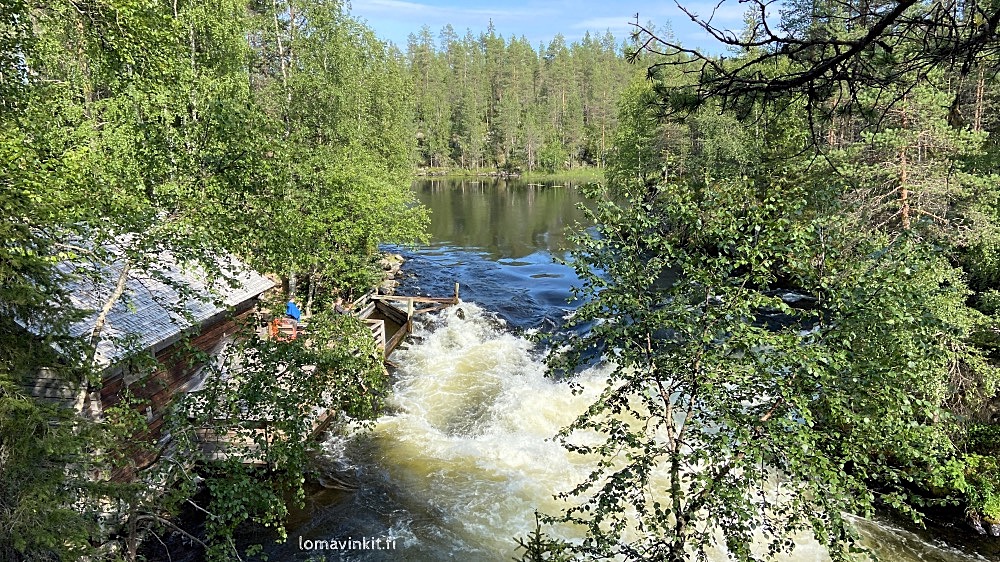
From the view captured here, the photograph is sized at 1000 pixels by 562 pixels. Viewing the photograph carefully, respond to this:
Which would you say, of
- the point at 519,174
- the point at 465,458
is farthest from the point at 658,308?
the point at 519,174

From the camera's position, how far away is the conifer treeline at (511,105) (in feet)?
310

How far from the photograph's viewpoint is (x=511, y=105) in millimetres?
94250

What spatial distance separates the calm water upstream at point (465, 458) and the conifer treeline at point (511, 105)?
233 feet

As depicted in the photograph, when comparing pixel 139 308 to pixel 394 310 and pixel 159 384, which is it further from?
pixel 394 310

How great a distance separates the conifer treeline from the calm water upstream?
233ft

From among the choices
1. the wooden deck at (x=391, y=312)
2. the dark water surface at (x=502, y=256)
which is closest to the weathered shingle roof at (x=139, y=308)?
the dark water surface at (x=502, y=256)

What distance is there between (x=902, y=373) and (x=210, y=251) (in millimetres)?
9111

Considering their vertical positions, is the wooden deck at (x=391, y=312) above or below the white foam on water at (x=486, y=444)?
above

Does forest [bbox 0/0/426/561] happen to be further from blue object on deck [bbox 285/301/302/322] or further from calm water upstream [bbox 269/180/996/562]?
blue object on deck [bbox 285/301/302/322]

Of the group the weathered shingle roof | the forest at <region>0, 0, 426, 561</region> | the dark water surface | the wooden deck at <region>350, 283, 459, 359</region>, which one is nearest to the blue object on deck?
the wooden deck at <region>350, 283, 459, 359</region>

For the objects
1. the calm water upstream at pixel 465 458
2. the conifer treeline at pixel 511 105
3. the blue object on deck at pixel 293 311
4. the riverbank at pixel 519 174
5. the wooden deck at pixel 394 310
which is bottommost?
the calm water upstream at pixel 465 458

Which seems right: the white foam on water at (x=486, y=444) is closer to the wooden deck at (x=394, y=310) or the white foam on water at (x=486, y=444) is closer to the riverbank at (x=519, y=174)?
the wooden deck at (x=394, y=310)

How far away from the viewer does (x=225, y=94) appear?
14391 mm

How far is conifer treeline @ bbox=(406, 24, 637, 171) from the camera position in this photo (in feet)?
310
